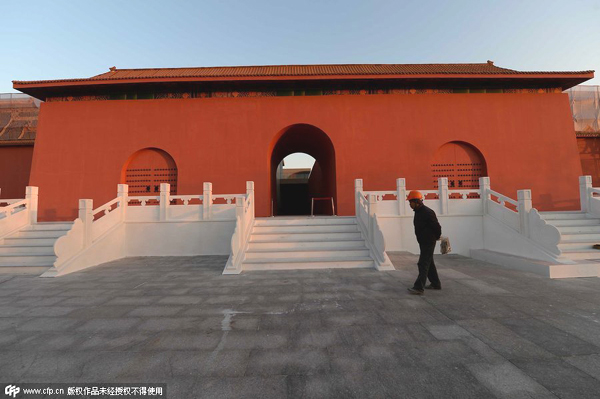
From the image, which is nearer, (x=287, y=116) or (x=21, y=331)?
(x=21, y=331)

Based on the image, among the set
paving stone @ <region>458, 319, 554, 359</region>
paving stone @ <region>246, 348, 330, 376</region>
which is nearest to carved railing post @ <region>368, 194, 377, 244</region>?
paving stone @ <region>458, 319, 554, 359</region>

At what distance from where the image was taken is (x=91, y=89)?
10406 millimetres

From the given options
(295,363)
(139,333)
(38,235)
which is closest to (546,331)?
(295,363)

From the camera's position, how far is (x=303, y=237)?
6957 millimetres

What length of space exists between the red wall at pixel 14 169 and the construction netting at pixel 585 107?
3098cm

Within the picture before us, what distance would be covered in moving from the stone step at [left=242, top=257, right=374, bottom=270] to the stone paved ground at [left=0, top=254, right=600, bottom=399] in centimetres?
116

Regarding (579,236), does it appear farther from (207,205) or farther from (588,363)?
(207,205)

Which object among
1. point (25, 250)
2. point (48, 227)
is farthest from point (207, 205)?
point (48, 227)

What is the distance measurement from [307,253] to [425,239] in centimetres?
295

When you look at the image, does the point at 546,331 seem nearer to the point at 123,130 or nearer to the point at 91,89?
the point at 123,130

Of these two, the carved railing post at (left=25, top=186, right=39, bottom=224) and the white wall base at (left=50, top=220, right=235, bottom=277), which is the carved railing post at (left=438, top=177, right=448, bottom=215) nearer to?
the white wall base at (left=50, top=220, right=235, bottom=277)

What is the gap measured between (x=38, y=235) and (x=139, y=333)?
737cm

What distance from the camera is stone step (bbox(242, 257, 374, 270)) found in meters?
5.84

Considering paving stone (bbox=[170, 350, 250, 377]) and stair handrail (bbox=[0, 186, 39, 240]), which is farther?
stair handrail (bbox=[0, 186, 39, 240])
